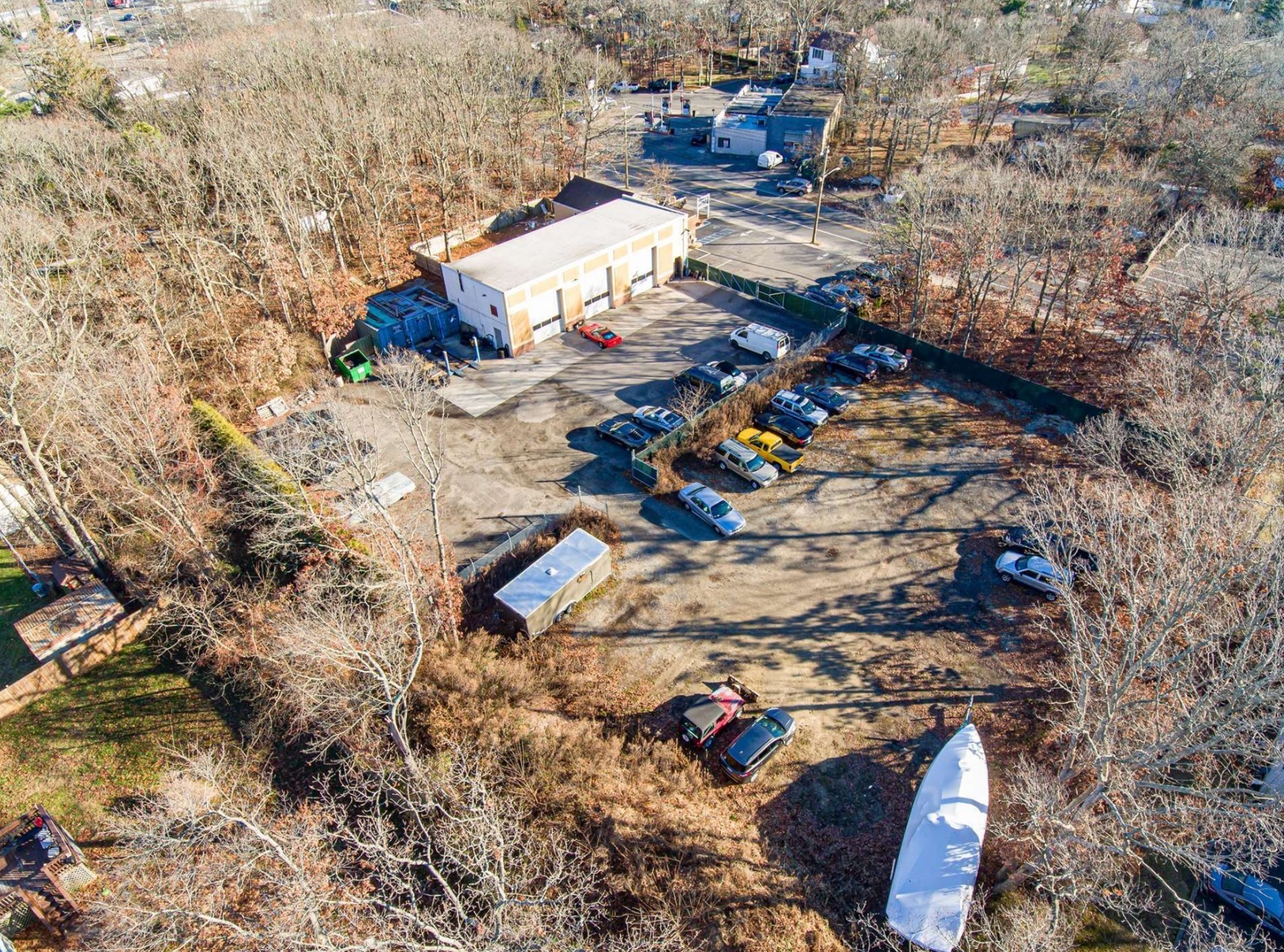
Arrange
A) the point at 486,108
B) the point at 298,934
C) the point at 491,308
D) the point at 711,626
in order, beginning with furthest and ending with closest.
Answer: the point at 486,108 < the point at 491,308 < the point at 711,626 < the point at 298,934

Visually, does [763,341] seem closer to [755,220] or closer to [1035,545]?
[1035,545]

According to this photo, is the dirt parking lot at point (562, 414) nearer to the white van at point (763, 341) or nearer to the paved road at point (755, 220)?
the white van at point (763, 341)

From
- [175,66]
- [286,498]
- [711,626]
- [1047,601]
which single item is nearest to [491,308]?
[286,498]

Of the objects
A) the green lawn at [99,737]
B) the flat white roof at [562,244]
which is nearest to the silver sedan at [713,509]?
the flat white roof at [562,244]

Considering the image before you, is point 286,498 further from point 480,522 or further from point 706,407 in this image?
point 706,407

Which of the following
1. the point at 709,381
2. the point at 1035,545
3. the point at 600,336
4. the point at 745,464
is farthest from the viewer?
the point at 600,336

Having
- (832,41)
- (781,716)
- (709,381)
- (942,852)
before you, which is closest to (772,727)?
(781,716)

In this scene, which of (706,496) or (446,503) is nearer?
(706,496)
